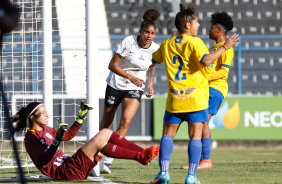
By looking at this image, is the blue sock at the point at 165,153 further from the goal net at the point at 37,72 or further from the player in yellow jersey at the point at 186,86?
the goal net at the point at 37,72

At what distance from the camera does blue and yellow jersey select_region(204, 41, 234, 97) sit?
6.34 m

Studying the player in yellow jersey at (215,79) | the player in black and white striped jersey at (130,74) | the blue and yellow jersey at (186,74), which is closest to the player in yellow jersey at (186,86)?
the blue and yellow jersey at (186,74)

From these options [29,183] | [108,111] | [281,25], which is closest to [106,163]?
[108,111]

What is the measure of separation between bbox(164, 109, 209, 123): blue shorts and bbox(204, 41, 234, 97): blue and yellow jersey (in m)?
1.55

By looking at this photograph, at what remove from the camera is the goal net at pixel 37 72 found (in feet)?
23.6

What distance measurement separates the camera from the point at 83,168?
4984 millimetres

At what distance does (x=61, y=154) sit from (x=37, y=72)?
4.34 metres

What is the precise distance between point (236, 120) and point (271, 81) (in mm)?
2052

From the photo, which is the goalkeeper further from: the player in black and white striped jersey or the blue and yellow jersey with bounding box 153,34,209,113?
the player in black and white striped jersey

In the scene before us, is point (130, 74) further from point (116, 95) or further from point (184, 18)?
point (184, 18)

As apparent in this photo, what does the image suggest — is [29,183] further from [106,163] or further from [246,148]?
[246,148]

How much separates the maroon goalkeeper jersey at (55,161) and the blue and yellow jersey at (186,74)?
0.91 meters

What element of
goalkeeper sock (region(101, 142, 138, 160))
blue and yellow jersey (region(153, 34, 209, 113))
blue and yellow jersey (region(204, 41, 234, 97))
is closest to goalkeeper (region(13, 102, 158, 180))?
goalkeeper sock (region(101, 142, 138, 160))

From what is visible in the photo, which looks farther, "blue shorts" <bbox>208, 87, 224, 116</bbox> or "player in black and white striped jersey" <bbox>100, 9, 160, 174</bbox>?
"blue shorts" <bbox>208, 87, 224, 116</bbox>
